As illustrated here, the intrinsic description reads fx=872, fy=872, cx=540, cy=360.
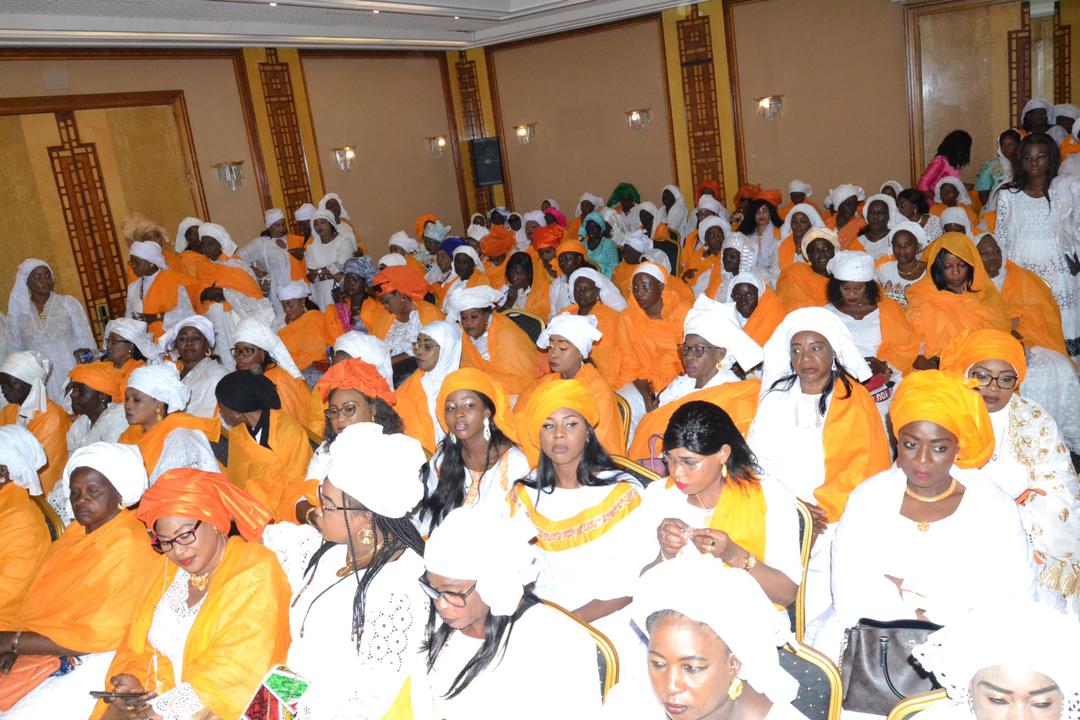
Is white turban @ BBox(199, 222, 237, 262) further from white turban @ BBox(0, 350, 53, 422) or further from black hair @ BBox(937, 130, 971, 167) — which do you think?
black hair @ BBox(937, 130, 971, 167)

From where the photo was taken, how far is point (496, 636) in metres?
2.30

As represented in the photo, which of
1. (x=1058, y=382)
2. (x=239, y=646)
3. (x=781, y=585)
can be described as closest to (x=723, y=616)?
(x=781, y=585)

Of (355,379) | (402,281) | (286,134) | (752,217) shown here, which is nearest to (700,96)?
(752,217)

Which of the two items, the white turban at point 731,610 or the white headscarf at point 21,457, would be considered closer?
the white turban at point 731,610

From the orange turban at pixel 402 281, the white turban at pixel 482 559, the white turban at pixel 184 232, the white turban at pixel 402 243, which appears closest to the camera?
the white turban at pixel 482 559

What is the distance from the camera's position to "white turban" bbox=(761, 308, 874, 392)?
355 centimetres

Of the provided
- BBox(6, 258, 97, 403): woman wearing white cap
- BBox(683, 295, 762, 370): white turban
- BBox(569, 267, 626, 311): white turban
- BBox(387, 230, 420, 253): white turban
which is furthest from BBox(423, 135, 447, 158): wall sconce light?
BBox(683, 295, 762, 370): white turban

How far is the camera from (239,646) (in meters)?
2.63

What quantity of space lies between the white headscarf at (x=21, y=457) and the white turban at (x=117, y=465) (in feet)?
1.85

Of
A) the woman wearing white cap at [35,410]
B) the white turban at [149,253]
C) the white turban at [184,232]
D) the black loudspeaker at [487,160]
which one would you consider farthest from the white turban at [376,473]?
the black loudspeaker at [487,160]

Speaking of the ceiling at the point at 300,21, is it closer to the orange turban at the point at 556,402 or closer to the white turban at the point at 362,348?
the white turban at the point at 362,348

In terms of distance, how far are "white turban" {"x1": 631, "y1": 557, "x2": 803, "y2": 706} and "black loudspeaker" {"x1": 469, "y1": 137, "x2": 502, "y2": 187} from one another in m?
13.2

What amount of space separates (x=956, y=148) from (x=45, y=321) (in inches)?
410

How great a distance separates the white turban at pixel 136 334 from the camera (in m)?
5.85
